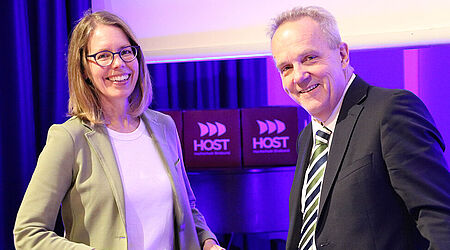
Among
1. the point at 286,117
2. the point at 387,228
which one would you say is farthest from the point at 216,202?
the point at 387,228

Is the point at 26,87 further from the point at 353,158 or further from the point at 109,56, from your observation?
the point at 353,158

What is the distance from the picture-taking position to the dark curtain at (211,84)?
138 inches

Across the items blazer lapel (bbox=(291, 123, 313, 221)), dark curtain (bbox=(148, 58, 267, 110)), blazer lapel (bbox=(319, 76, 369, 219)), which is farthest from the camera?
dark curtain (bbox=(148, 58, 267, 110))

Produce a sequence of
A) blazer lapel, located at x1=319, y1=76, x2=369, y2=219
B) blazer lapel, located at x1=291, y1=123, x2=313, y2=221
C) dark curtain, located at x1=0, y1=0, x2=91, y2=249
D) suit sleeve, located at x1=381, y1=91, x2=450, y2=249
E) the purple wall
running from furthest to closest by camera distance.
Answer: the purple wall
dark curtain, located at x1=0, y1=0, x2=91, y2=249
blazer lapel, located at x1=291, y1=123, x2=313, y2=221
blazer lapel, located at x1=319, y1=76, x2=369, y2=219
suit sleeve, located at x1=381, y1=91, x2=450, y2=249

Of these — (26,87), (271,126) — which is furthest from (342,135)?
(26,87)

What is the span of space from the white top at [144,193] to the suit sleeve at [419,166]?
2.70ft

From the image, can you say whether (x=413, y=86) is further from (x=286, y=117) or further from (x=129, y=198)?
(x=129, y=198)

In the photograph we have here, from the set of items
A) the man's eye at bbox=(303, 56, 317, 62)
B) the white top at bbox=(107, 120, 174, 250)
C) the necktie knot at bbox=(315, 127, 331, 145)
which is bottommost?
the white top at bbox=(107, 120, 174, 250)

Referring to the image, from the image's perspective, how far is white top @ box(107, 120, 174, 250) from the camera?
5.34 feet

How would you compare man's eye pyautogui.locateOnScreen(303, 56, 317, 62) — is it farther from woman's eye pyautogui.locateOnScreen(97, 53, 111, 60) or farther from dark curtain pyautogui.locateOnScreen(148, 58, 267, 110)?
dark curtain pyautogui.locateOnScreen(148, 58, 267, 110)

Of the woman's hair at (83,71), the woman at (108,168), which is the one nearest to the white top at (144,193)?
the woman at (108,168)

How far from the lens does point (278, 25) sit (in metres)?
1.56

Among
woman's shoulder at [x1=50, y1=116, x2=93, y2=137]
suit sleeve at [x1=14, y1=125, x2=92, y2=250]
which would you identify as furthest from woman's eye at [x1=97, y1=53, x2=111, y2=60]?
suit sleeve at [x1=14, y1=125, x2=92, y2=250]

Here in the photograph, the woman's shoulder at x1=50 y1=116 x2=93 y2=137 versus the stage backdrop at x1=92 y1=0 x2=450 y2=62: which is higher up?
the stage backdrop at x1=92 y1=0 x2=450 y2=62
